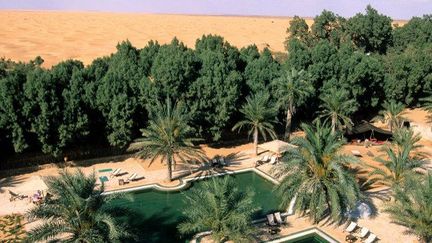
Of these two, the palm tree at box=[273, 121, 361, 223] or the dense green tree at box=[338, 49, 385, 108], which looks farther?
Result: the dense green tree at box=[338, 49, 385, 108]

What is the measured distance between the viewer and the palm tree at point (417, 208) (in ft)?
73.9

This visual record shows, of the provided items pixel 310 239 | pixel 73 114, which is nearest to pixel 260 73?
pixel 73 114

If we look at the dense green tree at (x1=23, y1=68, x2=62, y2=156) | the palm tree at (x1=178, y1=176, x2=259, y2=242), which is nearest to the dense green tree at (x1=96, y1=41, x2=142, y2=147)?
the dense green tree at (x1=23, y1=68, x2=62, y2=156)

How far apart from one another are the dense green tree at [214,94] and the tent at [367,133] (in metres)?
13.9

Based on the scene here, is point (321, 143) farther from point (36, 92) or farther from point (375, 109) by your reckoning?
point (375, 109)

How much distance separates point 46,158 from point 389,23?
68172 millimetres

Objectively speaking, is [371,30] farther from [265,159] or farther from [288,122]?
[265,159]

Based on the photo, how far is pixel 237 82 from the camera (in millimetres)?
41719

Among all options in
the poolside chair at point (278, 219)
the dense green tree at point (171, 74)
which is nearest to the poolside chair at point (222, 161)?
the dense green tree at point (171, 74)

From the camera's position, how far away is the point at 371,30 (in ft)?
253

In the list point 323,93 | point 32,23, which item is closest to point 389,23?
point 323,93

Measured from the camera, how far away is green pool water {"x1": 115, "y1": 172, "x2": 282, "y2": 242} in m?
26.9

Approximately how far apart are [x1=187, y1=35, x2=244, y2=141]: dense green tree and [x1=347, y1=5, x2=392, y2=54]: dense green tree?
43.6 metres

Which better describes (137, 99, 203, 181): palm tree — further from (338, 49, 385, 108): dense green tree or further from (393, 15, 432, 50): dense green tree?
(393, 15, 432, 50): dense green tree
